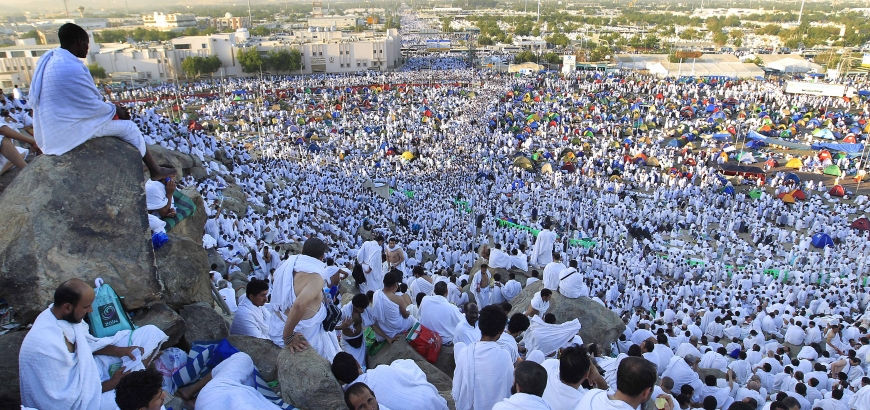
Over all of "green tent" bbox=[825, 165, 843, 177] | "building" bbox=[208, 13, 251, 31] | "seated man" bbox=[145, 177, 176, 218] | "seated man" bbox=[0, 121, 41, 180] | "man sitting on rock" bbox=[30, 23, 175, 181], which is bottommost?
"green tent" bbox=[825, 165, 843, 177]

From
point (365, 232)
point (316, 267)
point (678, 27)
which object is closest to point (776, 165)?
point (365, 232)

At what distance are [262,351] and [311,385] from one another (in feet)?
2.64

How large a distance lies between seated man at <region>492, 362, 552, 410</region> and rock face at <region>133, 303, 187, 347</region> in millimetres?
2155

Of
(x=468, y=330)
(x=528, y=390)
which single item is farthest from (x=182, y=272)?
(x=528, y=390)

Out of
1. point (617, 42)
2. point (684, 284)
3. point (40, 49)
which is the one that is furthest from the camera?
point (617, 42)

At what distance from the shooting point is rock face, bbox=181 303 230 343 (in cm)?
366

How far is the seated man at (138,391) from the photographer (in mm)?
2289

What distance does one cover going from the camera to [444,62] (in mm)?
52469

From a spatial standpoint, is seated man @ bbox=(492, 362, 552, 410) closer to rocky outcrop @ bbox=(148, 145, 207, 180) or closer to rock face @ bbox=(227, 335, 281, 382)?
rock face @ bbox=(227, 335, 281, 382)

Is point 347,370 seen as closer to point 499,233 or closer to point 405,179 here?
point 499,233

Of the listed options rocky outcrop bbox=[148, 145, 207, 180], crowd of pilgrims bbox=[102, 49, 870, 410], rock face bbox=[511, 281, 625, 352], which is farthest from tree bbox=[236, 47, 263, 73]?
rock face bbox=[511, 281, 625, 352]

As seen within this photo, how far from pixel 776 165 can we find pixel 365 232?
57.4ft

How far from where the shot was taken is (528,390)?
8.64 ft

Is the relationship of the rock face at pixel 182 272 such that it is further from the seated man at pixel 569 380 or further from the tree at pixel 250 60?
the tree at pixel 250 60
